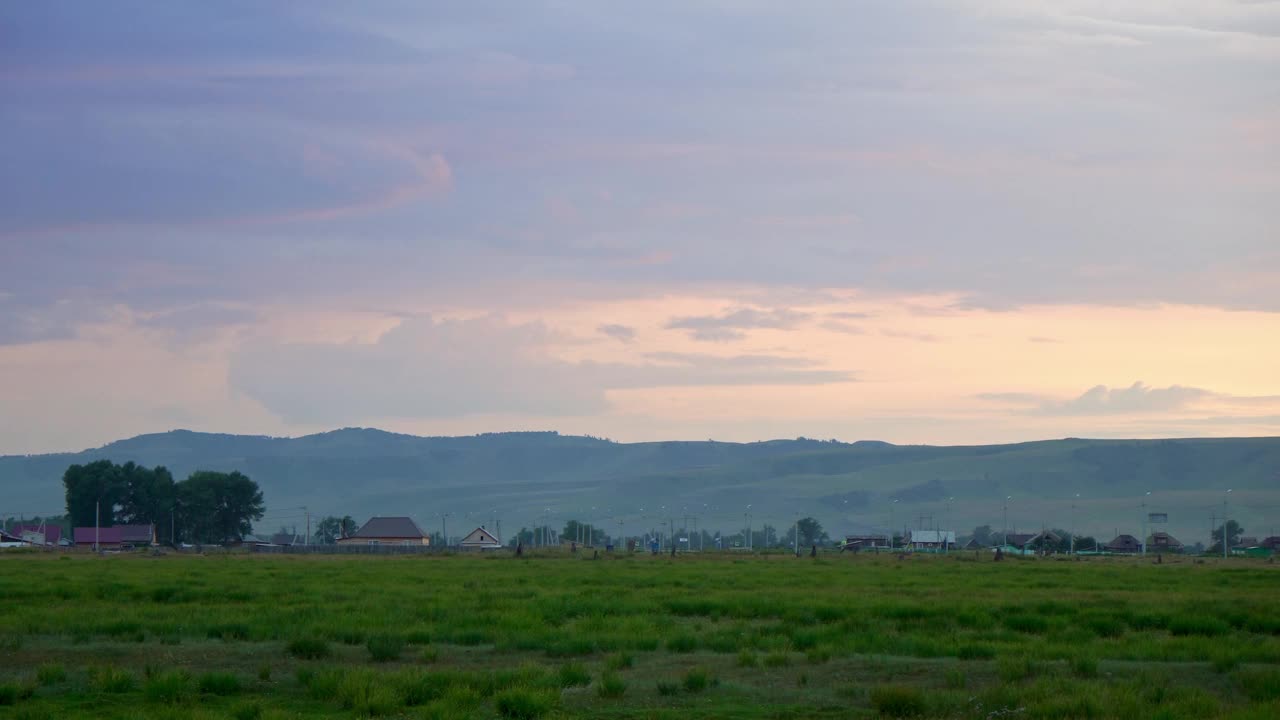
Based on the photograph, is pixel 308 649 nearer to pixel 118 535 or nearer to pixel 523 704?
pixel 523 704

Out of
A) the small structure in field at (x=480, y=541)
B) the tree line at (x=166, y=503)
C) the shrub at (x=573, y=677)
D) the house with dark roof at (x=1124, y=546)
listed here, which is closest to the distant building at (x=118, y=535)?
the tree line at (x=166, y=503)

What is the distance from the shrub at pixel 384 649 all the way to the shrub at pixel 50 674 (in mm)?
6142

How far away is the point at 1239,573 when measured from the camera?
74.3m

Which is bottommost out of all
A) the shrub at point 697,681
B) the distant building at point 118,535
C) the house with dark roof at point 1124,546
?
the house with dark roof at point 1124,546

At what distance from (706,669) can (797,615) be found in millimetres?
11007

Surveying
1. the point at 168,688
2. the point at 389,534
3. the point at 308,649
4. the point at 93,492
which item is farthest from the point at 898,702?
the point at 389,534

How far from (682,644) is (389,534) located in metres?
166

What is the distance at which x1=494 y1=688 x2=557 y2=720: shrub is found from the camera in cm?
2180

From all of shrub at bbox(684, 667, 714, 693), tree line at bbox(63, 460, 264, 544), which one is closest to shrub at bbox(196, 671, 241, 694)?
shrub at bbox(684, 667, 714, 693)

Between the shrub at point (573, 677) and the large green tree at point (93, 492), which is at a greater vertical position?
the large green tree at point (93, 492)

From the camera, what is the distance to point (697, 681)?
24844mm

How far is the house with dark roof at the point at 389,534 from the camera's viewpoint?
189500 millimetres

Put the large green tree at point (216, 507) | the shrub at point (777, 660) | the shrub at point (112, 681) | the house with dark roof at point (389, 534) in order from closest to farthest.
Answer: the shrub at point (112, 681) → the shrub at point (777, 660) → the large green tree at point (216, 507) → the house with dark roof at point (389, 534)

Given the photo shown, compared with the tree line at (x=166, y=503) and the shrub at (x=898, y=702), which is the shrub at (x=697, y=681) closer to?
the shrub at (x=898, y=702)
